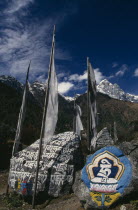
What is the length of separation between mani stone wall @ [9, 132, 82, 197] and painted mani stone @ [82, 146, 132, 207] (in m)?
1.44

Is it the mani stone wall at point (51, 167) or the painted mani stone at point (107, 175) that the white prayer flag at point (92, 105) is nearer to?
the mani stone wall at point (51, 167)

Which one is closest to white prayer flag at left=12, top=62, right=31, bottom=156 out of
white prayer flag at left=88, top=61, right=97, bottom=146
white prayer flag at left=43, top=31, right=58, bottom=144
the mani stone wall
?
the mani stone wall

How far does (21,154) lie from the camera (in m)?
12.6

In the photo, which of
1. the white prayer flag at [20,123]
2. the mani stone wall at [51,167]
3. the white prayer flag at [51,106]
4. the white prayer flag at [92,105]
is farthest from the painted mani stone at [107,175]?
the white prayer flag at [20,123]

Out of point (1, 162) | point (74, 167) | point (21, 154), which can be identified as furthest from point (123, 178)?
point (1, 162)

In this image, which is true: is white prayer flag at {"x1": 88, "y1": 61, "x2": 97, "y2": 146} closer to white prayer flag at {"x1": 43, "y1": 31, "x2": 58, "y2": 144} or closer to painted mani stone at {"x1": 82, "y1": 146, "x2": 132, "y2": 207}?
painted mani stone at {"x1": 82, "y1": 146, "x2": 132, "y2": 207}

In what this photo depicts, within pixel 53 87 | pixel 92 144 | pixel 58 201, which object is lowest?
pixel 58 201

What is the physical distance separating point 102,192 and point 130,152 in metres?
2.42

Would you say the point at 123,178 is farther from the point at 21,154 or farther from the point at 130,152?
the point at 21,154

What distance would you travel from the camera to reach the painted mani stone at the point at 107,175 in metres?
8.54

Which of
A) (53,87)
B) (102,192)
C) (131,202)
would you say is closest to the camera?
(131,202)

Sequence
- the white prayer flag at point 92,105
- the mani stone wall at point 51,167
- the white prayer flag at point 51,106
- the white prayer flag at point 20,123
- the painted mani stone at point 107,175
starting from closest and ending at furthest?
the painted mani stone at point 107,175 → the white prayer flag at point 51,106 → the mani stone wall at point 51,167 → the white prayer flag at point 92,105 → the white prayer flag at point 20,123

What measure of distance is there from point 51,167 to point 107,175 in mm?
3256

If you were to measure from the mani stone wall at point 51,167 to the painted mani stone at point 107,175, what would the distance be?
144 centimetres
